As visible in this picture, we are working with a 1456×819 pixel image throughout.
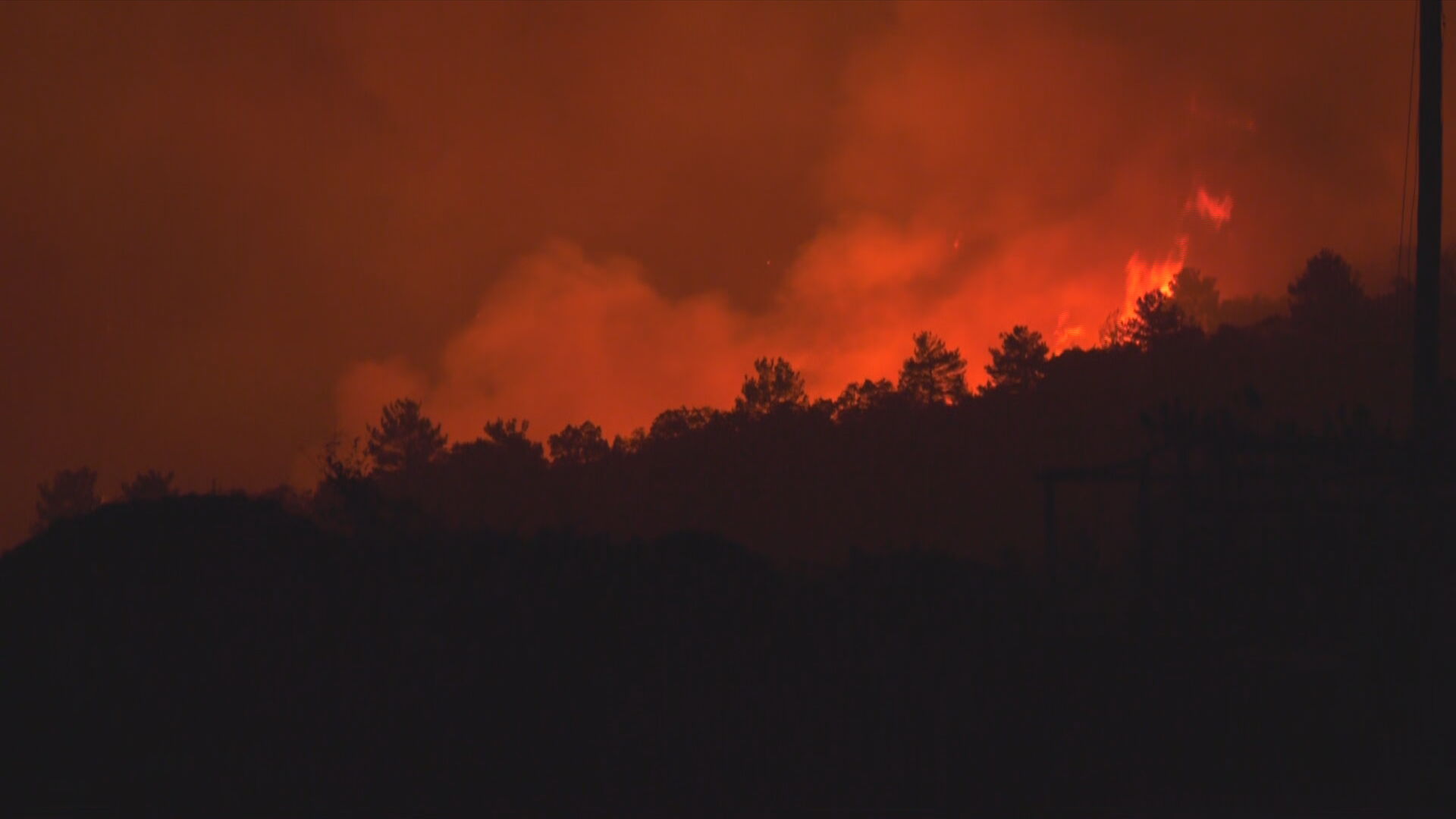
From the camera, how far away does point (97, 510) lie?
12383mm

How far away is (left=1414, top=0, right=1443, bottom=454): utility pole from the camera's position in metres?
14.0

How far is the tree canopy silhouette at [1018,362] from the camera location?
6888 centimetres

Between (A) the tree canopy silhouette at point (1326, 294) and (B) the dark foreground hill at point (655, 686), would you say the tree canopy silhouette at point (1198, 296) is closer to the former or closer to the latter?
(A) the tree canopy silhouette at point (1326, 294)

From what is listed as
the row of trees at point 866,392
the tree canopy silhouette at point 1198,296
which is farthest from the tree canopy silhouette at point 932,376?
the tree canopy silhouette at point 1198,296

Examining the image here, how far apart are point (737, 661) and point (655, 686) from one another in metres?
0.83

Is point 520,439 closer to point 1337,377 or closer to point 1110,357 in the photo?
point 1110,357

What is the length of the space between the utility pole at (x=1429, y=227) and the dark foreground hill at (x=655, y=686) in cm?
410

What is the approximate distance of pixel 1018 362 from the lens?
228 ft

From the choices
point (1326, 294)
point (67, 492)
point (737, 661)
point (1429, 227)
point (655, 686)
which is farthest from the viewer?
point (67, 492)

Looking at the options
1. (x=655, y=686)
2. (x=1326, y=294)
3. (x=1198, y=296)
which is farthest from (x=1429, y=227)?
(x=1198, y=296)

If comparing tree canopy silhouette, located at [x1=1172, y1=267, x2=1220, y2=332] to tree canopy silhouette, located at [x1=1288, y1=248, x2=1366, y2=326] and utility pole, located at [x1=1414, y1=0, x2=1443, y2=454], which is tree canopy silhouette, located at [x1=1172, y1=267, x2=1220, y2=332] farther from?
utility pole, located at [x1=1414, y1=0, x2=1443, y2=454]

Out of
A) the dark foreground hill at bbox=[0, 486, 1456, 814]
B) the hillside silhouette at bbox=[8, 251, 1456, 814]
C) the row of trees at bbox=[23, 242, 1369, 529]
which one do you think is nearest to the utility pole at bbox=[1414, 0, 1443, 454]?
the hillside silhouette at bbox=[8, 251, 1456, 814]

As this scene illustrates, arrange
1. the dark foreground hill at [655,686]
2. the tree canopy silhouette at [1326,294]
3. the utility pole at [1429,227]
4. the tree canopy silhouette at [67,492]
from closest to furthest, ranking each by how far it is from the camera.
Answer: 1. the dark foreground hill at [655,686]
2. the utility pole at [1429,227]
3. the tree canopy silhouette at [1326,294]
4. the tree canopy silhouette at [67,492]

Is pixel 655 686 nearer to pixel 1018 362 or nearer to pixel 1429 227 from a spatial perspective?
pixel 1429 227
